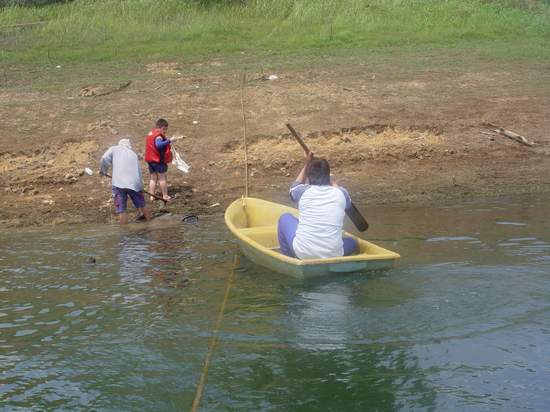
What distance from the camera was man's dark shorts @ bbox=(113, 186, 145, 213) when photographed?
12312 mm

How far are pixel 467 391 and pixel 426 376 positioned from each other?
1.25 feet

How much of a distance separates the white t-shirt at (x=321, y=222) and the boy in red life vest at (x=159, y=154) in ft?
14.1

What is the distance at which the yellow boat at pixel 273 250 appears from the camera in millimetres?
8719

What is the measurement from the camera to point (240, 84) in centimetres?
1698

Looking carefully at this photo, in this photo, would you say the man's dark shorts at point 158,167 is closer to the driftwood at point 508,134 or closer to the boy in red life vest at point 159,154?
the boy in red life vest at point 159,154

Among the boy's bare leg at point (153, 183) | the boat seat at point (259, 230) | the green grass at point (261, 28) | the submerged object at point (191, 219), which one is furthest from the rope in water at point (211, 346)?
the green grass at point (261, 28)

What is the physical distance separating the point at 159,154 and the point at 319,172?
457 centimetres

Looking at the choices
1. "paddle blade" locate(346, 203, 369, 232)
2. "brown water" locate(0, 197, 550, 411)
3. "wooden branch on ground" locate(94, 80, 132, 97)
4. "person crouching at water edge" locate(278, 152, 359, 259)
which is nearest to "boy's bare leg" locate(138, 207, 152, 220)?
"brown water" locate(0, 197, 550, 411)

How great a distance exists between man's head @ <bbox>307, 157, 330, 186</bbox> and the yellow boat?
82 cm

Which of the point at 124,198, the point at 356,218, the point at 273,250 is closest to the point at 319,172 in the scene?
the point at 356,218

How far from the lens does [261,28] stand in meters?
21.4

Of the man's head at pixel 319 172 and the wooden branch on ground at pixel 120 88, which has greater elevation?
the man's head at pixel 319 172

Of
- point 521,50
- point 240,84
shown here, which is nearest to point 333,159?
point 240,84

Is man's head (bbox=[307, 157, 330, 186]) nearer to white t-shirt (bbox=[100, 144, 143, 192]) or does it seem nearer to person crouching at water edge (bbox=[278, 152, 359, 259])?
person crouching at water edge (bbox=[278, 152, 359, 259])
